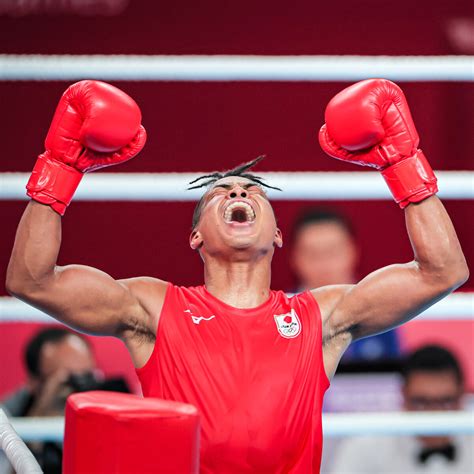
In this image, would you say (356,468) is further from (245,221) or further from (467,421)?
(245,221)

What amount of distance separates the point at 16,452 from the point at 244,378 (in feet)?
1.57

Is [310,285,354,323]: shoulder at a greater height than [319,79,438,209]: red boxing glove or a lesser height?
lesser

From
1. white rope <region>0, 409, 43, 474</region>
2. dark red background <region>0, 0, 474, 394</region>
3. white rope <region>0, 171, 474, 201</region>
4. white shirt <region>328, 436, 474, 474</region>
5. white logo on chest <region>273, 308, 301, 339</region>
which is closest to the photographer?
white rope <region>0, 409, 43, 474</region>

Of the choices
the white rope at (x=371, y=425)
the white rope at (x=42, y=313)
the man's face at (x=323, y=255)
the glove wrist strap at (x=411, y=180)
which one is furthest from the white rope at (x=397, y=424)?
the man's face at (x=323, y=255)

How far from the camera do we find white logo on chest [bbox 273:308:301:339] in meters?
2.00

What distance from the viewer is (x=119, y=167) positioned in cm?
405

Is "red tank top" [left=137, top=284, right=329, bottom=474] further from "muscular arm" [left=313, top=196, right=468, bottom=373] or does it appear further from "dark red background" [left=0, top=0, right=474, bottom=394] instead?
"dark red background" [left=0, top=0, right=474, bottom=394]

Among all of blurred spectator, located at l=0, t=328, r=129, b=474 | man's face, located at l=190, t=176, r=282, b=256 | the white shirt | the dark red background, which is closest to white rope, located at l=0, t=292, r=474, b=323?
blurred spectator, located at l=0, t=328, r=129, b=474

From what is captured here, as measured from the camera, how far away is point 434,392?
3.00 m

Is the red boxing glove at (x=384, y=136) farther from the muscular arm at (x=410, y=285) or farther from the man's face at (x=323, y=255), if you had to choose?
the man's face at (x=323, y=255)

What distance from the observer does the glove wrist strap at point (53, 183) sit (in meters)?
1.95

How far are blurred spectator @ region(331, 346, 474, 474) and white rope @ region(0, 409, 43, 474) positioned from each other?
141 cm

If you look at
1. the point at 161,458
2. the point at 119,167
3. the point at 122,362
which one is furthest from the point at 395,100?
the point at 119,167

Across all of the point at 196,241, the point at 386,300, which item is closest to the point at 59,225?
the point at 196,241
